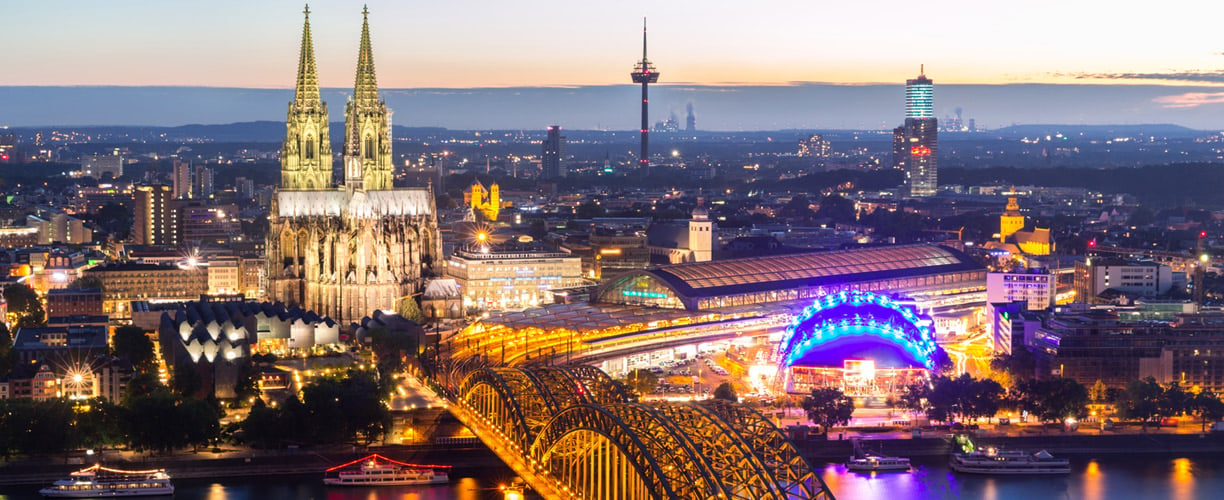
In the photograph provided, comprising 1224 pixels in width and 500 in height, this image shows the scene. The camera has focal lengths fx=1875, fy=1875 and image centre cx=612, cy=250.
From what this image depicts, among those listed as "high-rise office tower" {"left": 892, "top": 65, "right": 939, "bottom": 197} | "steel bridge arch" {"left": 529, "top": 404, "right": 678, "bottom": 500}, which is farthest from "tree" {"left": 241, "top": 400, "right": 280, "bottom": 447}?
"high-rise office tower" {"left": 892, "top": 65, "right": 939, "bottom": 197}

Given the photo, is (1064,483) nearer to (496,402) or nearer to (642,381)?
(642,381)

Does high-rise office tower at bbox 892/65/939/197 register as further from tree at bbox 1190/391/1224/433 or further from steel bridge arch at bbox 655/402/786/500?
steel bridge arch at bbox 655/402/786/500

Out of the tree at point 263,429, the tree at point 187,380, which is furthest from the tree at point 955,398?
the tree at point 187,380

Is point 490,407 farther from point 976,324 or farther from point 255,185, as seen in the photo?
point 255,185

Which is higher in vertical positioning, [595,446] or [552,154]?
[552,154]

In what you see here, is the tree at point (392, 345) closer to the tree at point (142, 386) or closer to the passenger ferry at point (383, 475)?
the tree at point (142, 386)

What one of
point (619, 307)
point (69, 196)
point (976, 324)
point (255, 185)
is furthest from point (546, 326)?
point (255, 185)

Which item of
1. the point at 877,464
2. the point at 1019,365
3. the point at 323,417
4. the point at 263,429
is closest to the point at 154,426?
the point at 263,429

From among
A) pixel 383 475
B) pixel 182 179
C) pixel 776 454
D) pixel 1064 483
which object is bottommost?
pixel 1064 483
